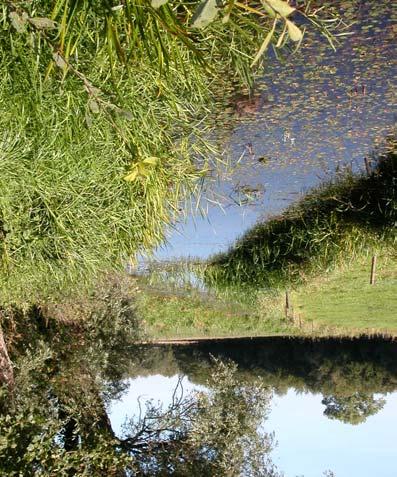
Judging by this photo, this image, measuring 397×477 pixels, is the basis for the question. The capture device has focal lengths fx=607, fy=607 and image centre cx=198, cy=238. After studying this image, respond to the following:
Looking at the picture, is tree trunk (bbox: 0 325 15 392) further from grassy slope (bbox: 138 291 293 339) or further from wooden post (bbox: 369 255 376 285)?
wooden post (bbox: 369 255 376 285)

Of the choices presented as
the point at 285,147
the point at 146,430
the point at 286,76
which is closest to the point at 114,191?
the point at 286,76

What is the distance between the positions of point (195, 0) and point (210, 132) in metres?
1.78

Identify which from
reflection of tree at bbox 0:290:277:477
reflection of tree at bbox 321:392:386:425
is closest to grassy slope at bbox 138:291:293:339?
reflection of tree at bbox 0:290:277:477

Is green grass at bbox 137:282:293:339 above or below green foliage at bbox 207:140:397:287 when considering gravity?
below

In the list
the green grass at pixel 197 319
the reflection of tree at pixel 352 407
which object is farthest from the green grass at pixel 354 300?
the reflection of tree at pixel 352 407

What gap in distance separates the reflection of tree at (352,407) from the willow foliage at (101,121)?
9.22m

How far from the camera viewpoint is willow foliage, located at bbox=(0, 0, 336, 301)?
2.67 m

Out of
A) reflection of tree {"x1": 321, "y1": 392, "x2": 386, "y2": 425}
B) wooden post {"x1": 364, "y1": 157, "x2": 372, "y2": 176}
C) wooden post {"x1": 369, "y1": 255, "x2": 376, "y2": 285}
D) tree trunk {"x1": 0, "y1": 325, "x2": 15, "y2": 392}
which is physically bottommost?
reflection of tree {"x1": 321, "y1": 392, "x2": 386, "y2": 425}

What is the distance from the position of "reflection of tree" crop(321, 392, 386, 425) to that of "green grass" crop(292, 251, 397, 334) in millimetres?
2494

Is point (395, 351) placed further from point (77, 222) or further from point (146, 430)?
point (77, 222)

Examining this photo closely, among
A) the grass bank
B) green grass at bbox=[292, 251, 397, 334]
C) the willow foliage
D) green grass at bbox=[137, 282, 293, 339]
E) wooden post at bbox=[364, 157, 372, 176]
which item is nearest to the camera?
the willow foliage

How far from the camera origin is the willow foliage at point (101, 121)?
2.67m

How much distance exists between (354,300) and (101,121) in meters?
6.98

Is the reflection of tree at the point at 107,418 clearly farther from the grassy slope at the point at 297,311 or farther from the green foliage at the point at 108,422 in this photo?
the grassy slope at the point at 297,311
